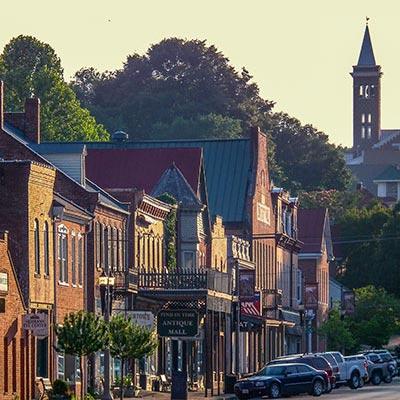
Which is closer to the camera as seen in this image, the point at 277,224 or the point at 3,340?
the point at 3,340

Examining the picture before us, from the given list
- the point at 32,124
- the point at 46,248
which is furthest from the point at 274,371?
the point at 46,248

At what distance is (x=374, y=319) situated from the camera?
12950cm

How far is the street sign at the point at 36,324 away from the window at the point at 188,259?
91.9 feet

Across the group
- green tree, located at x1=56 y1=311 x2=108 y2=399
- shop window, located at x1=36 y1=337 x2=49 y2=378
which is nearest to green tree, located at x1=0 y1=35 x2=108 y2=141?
shop window, located at x1=36 y1=337 x2=49 y2=378

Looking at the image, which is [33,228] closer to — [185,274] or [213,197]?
[185,274]

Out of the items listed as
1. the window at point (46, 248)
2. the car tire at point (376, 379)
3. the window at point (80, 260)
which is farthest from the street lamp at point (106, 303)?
the car tire at point (376, 379)

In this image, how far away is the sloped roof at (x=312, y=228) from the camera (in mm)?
133250

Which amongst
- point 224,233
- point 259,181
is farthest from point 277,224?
point 224,233

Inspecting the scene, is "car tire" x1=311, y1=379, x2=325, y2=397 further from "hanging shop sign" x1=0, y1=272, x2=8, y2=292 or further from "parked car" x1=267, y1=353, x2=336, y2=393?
"hanging shop sign" x1=0, y1=272, x2=8, y2=292

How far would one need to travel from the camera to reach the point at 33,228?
68375 millimetres

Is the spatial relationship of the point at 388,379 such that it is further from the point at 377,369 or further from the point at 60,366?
the point at 60,366

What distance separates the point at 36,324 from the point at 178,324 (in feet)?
43.3

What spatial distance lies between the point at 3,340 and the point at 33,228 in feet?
17.2

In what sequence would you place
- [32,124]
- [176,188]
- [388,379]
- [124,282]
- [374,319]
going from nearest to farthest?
[124,282]
[32,124]
[176,188]
[388,379]
[374,319]
